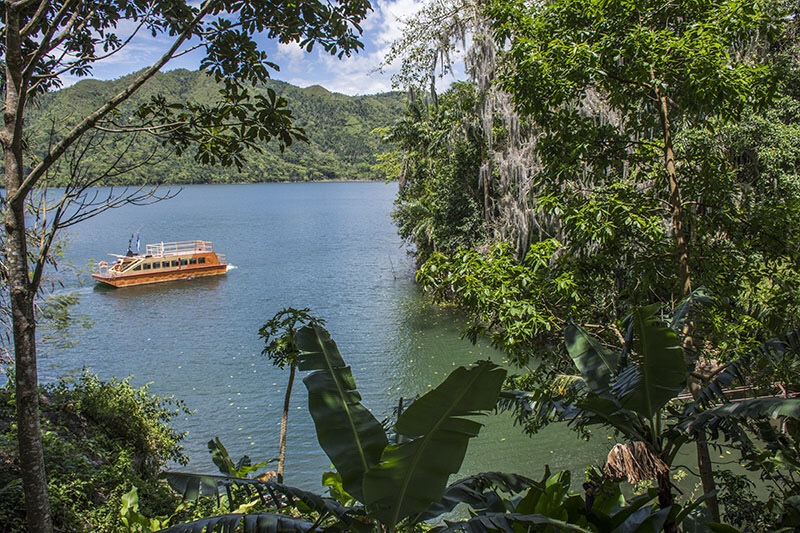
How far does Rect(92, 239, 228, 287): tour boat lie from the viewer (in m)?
27.5

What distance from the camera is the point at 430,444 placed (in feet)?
9.36

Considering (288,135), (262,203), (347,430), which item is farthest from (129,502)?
(262,203)

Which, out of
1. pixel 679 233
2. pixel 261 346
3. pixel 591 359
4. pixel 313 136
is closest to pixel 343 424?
pixel 591 359

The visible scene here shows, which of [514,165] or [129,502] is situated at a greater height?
[514,165]

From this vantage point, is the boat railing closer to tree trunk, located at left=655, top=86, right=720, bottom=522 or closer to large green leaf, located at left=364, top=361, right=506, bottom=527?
tree trunk, located at left=655, top=86, right=720, bottom=522

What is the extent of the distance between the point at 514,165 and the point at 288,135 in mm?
11821

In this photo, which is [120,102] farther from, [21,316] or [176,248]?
[176,248]

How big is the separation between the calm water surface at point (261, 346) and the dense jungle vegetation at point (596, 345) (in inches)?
84.1

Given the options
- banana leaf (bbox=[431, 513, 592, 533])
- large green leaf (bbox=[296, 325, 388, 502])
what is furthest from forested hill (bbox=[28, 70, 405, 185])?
banana leaf (bbox=[431, 513, 592, 533])

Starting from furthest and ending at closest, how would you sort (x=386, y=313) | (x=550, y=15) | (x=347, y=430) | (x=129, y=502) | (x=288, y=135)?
(x=386, y=313), (x=550, y=15), (x=129, y=502), (x=288, y=135), (x=347, y=430)

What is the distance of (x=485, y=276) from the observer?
5.94 meters

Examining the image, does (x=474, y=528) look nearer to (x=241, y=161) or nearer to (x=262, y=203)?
(x=241, y=161)

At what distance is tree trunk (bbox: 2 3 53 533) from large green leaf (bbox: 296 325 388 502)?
1703mm

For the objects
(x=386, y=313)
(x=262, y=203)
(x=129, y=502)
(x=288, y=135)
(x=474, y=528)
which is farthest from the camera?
A: (x=262, y=203)
